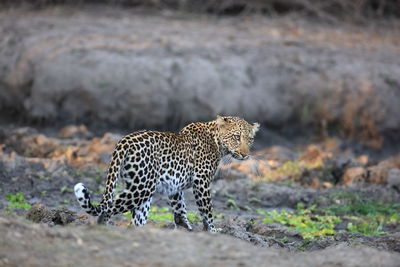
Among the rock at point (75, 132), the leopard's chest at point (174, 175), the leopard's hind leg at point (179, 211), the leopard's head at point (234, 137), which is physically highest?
the leopard's head at point (234, 137)

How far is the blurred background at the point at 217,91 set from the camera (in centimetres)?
1516

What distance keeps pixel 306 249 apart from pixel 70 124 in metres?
8.77

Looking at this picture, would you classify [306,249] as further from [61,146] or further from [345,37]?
[345,37]

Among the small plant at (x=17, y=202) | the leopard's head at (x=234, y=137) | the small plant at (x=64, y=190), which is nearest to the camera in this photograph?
the leopard's head at (x=234, y=137)

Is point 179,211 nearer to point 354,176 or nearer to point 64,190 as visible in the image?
point 64,190

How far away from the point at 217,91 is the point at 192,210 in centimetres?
593

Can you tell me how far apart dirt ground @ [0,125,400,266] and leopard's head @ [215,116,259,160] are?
0.24 m

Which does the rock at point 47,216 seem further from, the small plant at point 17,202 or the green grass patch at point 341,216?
the green grass patch at point 341,216

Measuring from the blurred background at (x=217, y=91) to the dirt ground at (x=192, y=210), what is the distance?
5cm

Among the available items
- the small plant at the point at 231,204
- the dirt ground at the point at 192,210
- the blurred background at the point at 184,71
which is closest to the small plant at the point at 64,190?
the dirt ground at the point at 192,210

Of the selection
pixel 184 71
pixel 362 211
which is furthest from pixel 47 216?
pixel 184 71

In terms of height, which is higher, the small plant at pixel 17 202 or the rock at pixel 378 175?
the small plant at pixel 17 202

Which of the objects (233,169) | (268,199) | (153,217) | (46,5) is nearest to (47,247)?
(153,217)

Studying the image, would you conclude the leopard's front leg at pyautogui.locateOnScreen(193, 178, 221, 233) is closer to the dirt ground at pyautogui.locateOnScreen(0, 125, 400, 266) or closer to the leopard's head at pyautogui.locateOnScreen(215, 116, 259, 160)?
the dirt ground at pyautogui.locateOnScreen(0, 125, 400, 266)
